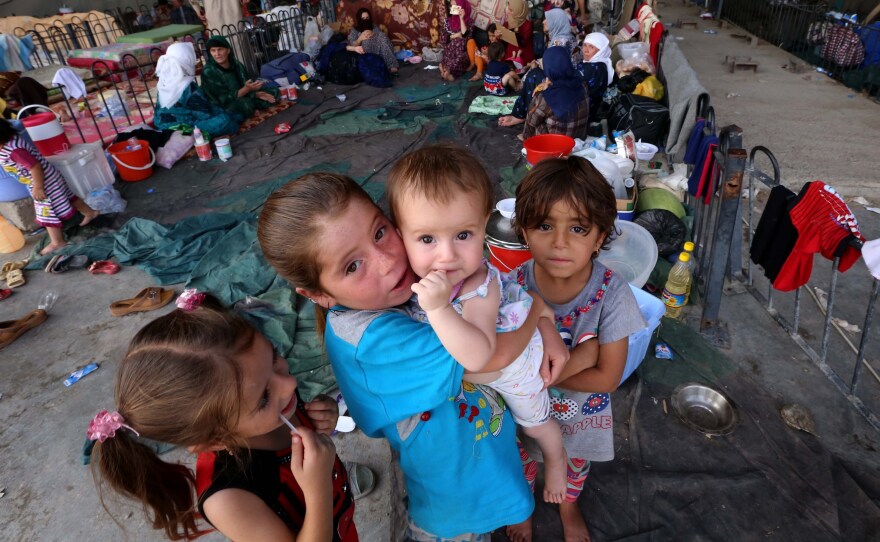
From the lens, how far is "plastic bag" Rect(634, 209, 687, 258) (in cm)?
416

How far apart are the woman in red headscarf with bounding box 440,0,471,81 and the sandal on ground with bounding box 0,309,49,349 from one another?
794cm

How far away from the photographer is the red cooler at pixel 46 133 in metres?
5.44

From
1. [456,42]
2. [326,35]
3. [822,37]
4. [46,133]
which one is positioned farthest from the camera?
[326,35]

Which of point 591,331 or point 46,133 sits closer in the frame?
point 591,331

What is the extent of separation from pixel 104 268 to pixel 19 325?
0.95 m

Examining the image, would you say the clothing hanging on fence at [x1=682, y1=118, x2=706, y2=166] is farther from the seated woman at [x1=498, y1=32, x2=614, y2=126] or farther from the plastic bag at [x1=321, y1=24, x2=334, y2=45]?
the plastic bag at [x1=321, y1=24, x2=334, y2=45]

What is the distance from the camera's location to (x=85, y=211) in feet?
18.5

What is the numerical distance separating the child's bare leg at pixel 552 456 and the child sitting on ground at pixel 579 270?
0.58 feet

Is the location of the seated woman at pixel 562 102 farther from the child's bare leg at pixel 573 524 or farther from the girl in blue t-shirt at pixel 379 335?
the girl in blue t-shirt at pixel 379 335

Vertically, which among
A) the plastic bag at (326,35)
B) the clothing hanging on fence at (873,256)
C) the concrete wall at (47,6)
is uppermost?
the concrete wall at (47,6)

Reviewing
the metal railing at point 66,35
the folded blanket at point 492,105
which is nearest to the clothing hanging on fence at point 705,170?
the folded blanket at point 492,105

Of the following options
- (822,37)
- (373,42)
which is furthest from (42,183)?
(822,37)

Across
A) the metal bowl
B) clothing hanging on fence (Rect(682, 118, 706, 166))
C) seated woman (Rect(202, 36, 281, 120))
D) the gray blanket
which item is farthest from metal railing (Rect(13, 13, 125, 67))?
the metal bowl

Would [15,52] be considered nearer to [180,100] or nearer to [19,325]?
[180,100]
